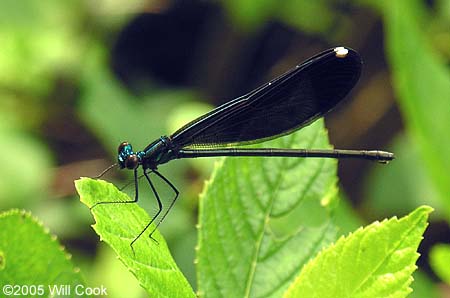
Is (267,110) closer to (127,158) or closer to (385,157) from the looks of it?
(385,157)

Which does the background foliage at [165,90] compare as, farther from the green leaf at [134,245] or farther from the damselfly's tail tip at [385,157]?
the green leaf at [134,245]

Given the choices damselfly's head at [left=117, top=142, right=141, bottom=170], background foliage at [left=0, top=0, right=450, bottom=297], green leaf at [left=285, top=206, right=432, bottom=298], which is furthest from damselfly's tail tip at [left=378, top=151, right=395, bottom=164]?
green leaf at [left=285, top=206, right=432, bottom=298]

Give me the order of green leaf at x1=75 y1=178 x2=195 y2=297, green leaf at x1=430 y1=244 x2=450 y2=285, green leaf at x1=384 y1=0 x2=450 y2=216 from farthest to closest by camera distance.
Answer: green leaf at x1=384 y1=0 x2=450 y2=216
green leaf at x1=430 y1=244 x2=450 y2=285
green leaf at x1=75 y1=178 x2=195 y2=297

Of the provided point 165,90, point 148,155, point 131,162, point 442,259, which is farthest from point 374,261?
point 165,90

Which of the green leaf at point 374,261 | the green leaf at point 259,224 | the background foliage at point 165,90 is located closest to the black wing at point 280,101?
the background foliage at point 165,90

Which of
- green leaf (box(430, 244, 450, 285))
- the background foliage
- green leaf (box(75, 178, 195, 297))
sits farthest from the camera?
the background foliage

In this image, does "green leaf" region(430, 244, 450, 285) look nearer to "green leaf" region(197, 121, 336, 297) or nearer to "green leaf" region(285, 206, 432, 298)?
"green leaf" region(197, 121, 336, 297)

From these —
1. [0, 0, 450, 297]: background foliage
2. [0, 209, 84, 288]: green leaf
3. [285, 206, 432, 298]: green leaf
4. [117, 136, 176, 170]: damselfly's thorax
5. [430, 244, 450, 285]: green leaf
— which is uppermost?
[0, 0, 450, 297]: background foliage

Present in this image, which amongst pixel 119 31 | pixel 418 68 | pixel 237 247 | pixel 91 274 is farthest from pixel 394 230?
pixel 119 31
